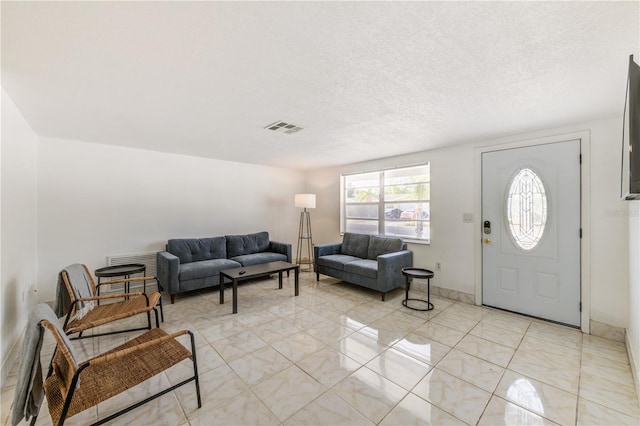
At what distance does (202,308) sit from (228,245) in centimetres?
156

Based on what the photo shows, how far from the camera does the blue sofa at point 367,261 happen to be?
147 inches

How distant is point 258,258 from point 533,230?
406 cm

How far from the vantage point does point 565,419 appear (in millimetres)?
1646

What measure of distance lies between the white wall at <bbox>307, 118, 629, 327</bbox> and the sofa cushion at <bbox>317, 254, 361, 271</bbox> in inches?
36.1

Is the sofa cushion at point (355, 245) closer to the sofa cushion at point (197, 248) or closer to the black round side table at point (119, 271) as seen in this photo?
the sofa cushion at point (197, 248)

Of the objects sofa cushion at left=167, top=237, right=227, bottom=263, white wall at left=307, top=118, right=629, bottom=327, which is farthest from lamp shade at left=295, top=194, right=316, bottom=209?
sofa cushion at left=167, top=237, right=227, bottom=263

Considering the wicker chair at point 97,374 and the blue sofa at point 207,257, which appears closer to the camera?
the wicker chair at point 97,374

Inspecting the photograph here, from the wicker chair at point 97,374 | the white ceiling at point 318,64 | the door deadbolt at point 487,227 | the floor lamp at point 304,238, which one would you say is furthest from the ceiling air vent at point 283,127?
the door deadbolt at point 487,227

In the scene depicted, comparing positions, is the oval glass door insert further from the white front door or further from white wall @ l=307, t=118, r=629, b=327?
white wall @ l=307, t=118, r=629, b=327

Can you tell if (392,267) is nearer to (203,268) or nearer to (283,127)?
(283,127)

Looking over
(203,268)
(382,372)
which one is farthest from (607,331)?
(203,268)

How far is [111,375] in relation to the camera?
62.5 inches

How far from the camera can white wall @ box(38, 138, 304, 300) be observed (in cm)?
346

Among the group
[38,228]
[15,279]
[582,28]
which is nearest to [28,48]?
[15,279]
